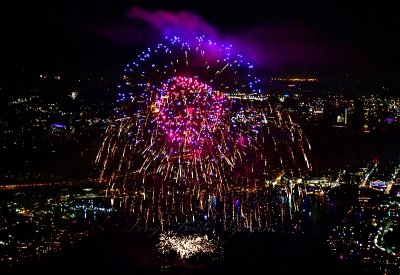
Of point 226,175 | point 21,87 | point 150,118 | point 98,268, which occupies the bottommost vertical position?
point 98,268

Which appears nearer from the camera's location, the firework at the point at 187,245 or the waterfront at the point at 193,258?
the waterfront at the point at 193,258

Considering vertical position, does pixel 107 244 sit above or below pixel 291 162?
below

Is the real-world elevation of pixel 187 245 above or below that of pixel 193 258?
above

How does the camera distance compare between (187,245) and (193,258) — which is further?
(187,245)

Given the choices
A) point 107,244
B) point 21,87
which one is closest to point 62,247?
point 107,244

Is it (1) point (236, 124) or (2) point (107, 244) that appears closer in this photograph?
(2) point (107, 244)

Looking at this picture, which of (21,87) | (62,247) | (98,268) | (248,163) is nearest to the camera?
(98,268)

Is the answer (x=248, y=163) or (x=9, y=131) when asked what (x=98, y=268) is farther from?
(x=9, y=131)

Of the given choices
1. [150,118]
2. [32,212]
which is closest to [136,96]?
[150,118]

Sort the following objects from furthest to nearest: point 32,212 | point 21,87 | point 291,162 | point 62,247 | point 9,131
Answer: point 21,87
point 9,131
point 291,162
point 32,212
point 62,247

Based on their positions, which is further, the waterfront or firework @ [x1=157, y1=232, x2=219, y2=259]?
firework @ [x1=157, y1=232, x2=219, y2=259]
